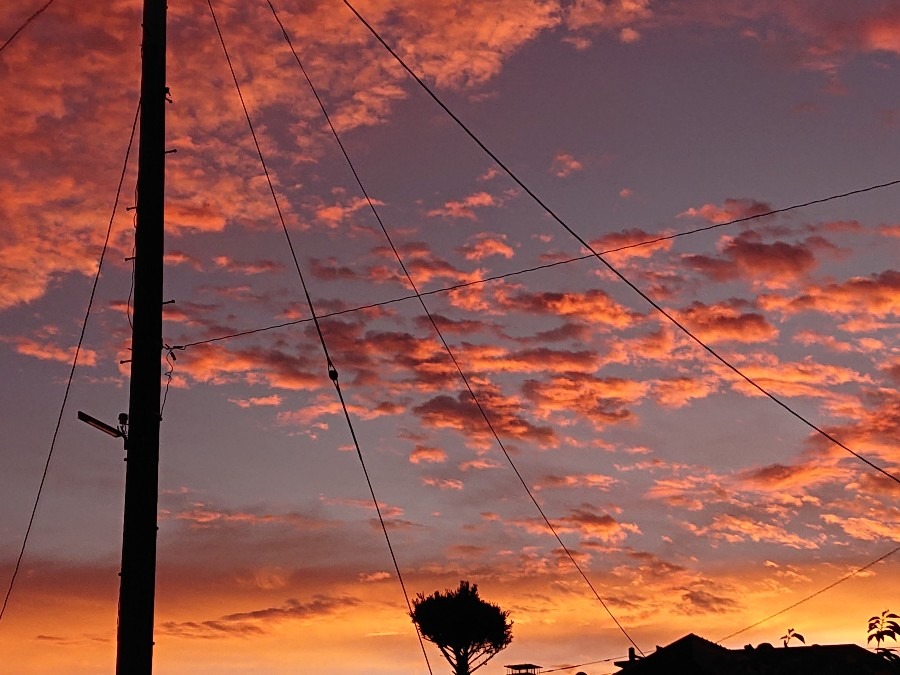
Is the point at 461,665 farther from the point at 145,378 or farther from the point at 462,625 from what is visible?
the point at 145,378

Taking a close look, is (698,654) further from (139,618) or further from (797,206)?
(139,618)

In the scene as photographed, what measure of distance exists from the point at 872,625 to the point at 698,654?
212 inches

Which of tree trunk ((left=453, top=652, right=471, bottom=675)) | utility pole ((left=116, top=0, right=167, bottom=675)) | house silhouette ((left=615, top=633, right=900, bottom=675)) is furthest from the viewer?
tree trunk ((left=453, top=652, right=471, bottom=675))

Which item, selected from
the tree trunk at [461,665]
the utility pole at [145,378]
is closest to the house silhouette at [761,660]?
the utility pole at [145,378]

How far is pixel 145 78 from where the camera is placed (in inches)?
611

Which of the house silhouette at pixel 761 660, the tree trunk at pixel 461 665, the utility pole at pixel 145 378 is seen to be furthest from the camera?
the tree trunk at pixel 461 665

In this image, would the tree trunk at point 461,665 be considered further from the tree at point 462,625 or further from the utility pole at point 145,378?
the utility pole at point 145,378

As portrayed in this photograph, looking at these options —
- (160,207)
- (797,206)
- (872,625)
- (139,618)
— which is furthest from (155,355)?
(872,625)

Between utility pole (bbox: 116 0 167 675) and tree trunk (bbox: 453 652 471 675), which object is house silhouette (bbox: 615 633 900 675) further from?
tree trunk (bbox: 453 652 471 675)

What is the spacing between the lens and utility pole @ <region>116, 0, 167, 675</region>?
13367 mm

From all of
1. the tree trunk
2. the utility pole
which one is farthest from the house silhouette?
the tree trunk

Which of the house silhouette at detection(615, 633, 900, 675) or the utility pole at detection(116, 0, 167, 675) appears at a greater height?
the utility pole at detection(116, 0, 167, 675)

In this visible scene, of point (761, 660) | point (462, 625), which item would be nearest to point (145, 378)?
point (761, 660)

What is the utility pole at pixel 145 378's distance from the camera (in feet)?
43.9
